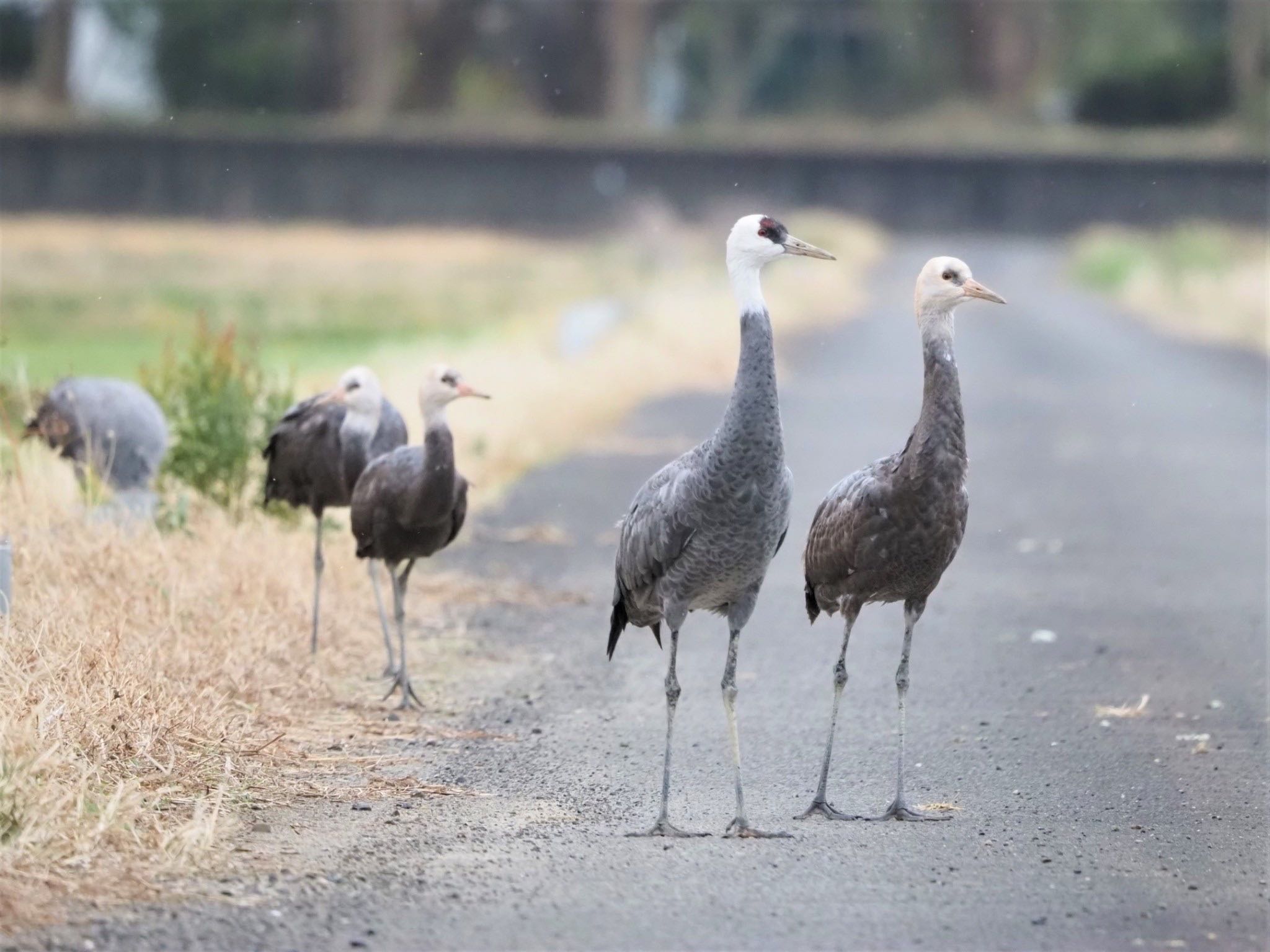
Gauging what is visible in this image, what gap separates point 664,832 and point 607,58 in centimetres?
5964

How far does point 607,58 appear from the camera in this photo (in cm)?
6494

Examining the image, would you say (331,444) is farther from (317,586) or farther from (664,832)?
(664,832)

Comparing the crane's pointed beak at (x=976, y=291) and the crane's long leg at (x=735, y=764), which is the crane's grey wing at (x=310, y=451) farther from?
the crane's pointed beak at (x=976, y=291)

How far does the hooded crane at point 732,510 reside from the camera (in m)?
7.23

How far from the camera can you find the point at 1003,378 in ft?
91.5

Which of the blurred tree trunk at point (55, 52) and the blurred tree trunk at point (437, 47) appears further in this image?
the blurred tree trunk at point (437, 47)

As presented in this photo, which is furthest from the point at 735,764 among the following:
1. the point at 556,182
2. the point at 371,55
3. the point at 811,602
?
the point at 371,55

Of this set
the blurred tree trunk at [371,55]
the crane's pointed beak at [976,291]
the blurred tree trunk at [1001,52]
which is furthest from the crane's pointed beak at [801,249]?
the blurred tree trunk at [1001,52]

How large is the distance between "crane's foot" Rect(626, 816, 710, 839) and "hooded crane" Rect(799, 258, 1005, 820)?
545mm

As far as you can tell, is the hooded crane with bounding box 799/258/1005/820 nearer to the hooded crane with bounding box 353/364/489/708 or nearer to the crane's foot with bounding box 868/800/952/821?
the crane's foot with bounding box 868/800/952/821

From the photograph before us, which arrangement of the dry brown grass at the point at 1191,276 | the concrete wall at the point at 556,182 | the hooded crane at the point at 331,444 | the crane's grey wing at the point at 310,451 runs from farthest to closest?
the concrete wall at the point at 556,182, the dry brown grass at the point at 1191,276, the crane's grey wing at the point at 310,451, the hooded crane at the point at 331,444

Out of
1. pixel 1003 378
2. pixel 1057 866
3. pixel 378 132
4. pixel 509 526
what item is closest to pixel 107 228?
pixel 378 132

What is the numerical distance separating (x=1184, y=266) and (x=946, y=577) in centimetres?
3559

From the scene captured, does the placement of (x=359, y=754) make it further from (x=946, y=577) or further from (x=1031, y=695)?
(x=946, y=577)
